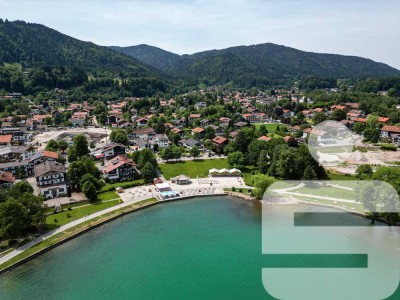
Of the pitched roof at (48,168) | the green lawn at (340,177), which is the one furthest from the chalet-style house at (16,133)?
the green lawn at (340,177)

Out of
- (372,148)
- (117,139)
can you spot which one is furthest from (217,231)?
(372,148)

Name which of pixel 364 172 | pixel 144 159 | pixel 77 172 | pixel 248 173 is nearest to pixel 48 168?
pixel 77 172

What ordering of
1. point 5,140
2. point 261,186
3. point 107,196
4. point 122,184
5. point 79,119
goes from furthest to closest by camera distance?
point 79,119, point 5,140, point 122,184, point 107,196, point 261,186

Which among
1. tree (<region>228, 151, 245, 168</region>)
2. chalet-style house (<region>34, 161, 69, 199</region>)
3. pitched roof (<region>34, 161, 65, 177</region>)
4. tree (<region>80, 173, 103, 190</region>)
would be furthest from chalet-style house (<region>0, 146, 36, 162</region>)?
tree (<region>228, 151, 245, 168</region>)

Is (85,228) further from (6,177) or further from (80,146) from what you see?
(80,146)

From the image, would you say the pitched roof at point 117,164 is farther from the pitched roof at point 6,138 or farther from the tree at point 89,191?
the pitched roof at point 6,138

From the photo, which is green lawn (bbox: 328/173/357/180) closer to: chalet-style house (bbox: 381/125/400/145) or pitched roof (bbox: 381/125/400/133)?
chalet-style house (bbox: 381/125/400/145)
